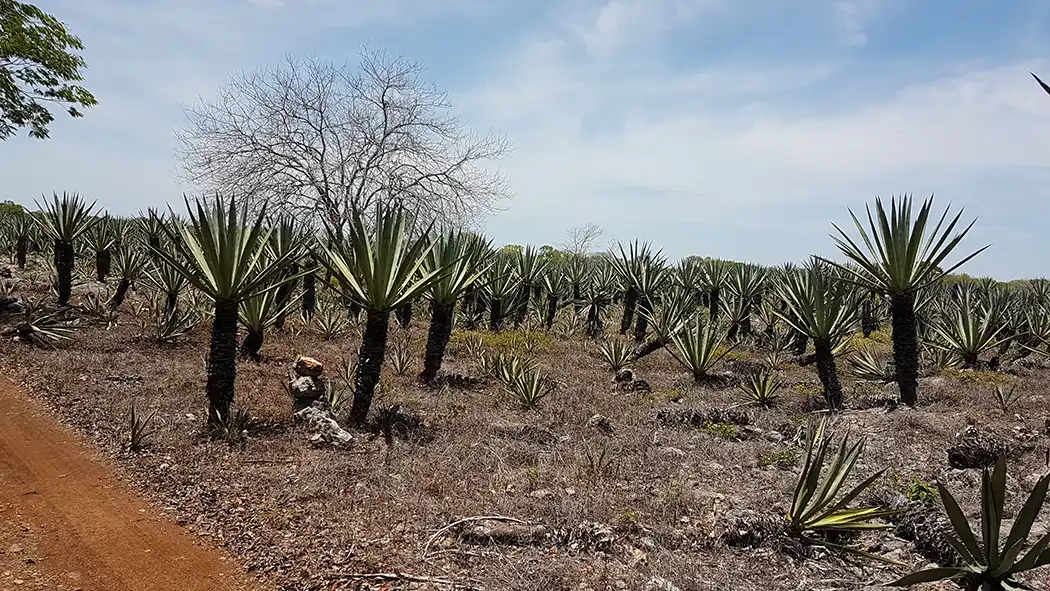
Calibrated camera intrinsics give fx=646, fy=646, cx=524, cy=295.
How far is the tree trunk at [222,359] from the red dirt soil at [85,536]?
48.4 inches

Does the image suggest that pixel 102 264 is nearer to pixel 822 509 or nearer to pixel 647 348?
pixel 647 348

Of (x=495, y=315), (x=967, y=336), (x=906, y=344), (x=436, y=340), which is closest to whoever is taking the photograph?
(x=906, y=344)

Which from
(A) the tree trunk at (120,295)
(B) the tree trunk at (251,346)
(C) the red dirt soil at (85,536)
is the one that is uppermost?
(A) the tree trunk at (120,295)

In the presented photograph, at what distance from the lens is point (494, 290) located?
1623 centimetres

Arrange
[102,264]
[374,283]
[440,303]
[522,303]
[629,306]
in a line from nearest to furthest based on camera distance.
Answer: [374,283]
[440,303]
[102,264]
[629,306]
[522,303]

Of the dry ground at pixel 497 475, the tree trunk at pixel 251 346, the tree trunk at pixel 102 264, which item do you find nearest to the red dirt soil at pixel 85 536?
the dry ground at pixel 497 475

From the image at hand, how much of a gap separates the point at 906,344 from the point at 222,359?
28.9 ft

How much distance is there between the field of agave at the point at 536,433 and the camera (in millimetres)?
4199

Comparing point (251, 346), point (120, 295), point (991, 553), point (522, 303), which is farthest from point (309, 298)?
point (991, 553)

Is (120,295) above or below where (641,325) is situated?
below

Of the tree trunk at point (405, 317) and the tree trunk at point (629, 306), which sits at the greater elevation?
the tree trunk at point (629, 306)

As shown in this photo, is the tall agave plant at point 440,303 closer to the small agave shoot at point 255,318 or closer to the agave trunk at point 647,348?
the small agave shoot at point 255,318

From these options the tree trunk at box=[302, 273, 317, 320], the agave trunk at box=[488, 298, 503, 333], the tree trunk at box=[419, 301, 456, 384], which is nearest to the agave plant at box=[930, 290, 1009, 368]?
the agave trunk at box=[488, 298, 503, 333]

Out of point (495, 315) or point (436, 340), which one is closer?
point (436, 340)
